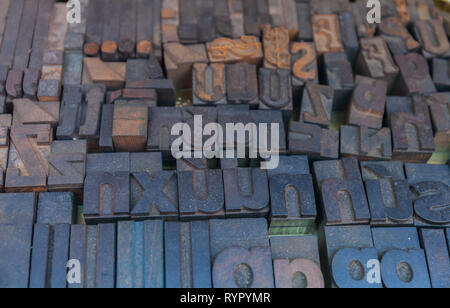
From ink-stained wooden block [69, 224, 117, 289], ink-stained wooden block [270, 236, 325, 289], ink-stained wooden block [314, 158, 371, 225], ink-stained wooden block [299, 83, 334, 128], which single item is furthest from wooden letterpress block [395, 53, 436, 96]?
ink-stained wooden block [69, 224, 117, 289]

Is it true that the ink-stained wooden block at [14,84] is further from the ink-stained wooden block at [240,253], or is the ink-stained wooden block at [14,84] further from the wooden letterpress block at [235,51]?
the ink-stained wooden block at [240,253]

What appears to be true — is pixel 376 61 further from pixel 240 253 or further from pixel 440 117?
pixel 240 253

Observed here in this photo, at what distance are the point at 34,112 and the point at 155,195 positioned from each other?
1.38m

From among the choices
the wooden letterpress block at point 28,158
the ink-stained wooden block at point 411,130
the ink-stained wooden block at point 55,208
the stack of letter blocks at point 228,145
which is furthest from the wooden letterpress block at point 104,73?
the ink-stained wooden block at point 411,130

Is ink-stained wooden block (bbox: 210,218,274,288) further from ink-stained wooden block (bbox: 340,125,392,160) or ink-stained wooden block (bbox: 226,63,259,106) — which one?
ink-stained wooden block (bbox: 226,63,259,106)

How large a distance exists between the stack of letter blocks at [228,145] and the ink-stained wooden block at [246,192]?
13 mm

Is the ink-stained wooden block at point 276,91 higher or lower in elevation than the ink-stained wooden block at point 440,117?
higher

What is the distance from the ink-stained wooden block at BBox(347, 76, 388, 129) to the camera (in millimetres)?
4465

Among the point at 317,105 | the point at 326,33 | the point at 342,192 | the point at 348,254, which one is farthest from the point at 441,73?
the point at 348,254

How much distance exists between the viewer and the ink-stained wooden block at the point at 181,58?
A: 15.3 feet

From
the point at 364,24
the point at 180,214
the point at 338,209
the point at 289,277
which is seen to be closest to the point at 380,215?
the point at 338,209

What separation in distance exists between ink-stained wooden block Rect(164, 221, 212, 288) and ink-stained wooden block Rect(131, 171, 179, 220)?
0.42ft

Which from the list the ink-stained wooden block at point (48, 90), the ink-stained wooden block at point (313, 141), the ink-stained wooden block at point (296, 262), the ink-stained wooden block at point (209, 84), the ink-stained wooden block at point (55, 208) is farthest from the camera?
the ink-stained wooden block at point (209, 84)

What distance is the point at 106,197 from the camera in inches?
151
